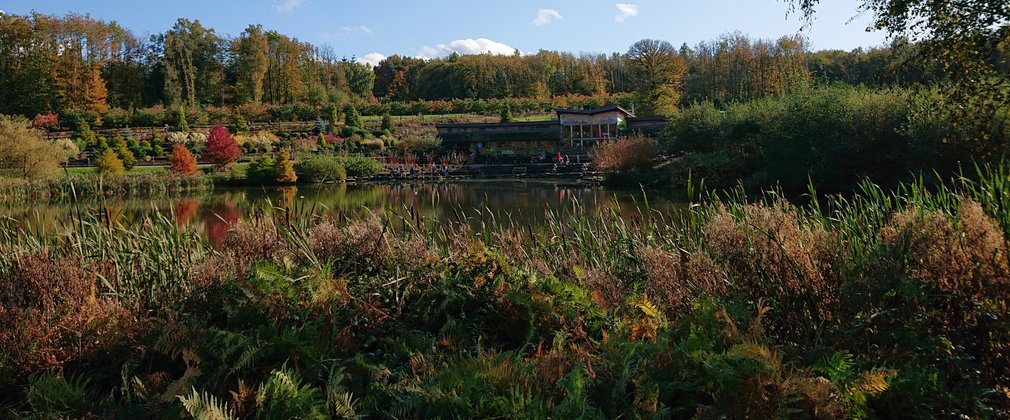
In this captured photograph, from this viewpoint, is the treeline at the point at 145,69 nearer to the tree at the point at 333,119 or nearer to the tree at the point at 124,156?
the tree at the point at 333,119

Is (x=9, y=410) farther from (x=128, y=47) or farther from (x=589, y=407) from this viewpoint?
(x=128, y=47)

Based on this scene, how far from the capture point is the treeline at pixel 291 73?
50250 mm

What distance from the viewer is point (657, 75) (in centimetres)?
5319

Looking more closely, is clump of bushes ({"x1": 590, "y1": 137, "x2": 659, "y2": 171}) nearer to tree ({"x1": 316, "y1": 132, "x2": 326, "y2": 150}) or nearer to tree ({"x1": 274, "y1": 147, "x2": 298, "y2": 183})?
tree ({"x1": 274, "y1": 147, "x2": 298, "y2": 183})

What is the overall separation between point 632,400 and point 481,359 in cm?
46

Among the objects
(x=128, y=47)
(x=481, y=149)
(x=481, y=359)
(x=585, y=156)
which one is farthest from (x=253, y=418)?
(x=128, y=47)

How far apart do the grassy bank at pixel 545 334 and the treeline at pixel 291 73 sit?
A: 131 ft

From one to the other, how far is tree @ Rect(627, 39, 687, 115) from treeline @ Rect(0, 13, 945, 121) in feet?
0.44

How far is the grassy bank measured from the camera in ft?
6.24

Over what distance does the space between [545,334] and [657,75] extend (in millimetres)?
52797

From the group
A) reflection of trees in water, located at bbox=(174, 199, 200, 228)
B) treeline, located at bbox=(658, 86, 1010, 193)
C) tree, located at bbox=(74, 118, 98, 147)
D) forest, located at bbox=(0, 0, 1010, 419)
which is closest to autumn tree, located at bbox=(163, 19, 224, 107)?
tree, located at bbox=(74, 118, 98, 147)

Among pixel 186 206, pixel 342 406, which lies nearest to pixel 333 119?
pixel 186 206

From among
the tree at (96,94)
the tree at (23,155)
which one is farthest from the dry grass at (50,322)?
the tree at (96,94)

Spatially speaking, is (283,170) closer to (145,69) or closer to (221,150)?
(221,150)
